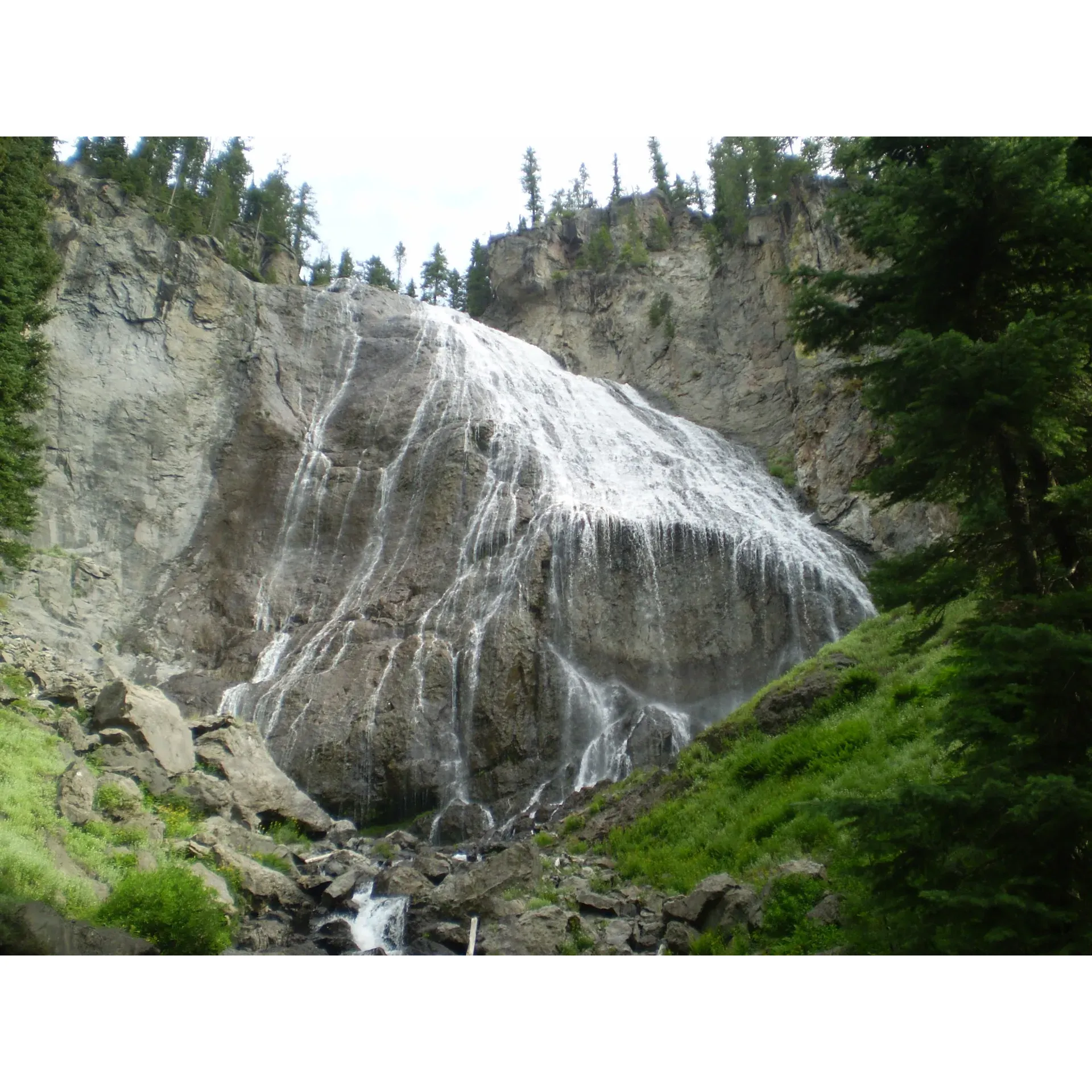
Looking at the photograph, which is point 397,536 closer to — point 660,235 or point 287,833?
point 287,833

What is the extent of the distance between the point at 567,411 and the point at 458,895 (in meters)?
29.2

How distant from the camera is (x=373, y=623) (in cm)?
2688

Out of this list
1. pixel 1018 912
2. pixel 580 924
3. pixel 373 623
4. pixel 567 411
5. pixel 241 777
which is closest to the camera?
pixel 1018 912

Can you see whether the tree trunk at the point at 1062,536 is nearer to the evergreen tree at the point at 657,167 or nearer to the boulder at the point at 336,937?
the boulder at the point at 336,937

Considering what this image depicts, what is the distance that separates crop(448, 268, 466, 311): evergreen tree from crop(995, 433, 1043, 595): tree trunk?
63482 millimetres

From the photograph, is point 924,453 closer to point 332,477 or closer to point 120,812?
point 120,812

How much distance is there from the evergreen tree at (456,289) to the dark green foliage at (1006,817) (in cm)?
6472

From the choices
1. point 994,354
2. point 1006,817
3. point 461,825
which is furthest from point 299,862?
point 994,354

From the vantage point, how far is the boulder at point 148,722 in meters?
15.7

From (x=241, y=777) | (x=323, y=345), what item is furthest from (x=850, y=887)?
(x=323, y=345)

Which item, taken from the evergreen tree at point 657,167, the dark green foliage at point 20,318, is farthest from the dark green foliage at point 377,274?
the dark green foliage at point 20,318

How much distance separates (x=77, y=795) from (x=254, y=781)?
576cm

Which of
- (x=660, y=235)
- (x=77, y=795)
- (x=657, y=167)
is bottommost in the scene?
(x=77, y=795)

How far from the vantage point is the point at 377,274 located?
65125mm
